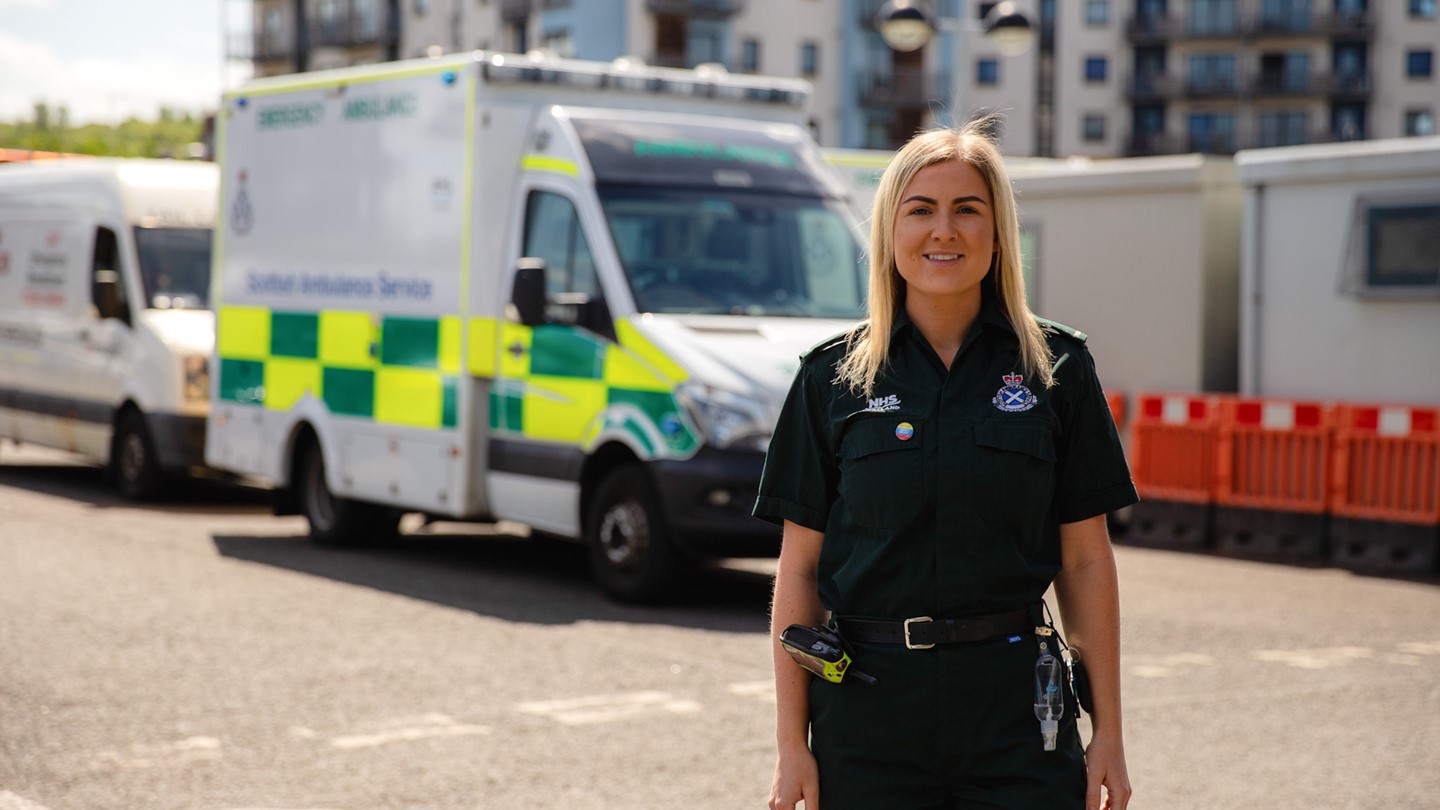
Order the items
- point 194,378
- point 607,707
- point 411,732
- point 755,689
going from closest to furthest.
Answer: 1. point 411,732
2. point 607,707
3. point 755,689
4. point 194,378

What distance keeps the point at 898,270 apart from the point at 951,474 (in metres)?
0.37

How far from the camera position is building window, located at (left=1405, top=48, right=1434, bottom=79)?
8112 centimetres

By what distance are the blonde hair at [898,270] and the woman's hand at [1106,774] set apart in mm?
594

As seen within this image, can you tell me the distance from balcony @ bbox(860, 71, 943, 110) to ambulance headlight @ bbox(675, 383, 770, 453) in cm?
6317

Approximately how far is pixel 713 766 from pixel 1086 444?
3450mm

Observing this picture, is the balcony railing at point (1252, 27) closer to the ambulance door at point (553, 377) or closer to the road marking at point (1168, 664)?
the ambulance door at point (553, 377)

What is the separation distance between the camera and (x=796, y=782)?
3.10 m

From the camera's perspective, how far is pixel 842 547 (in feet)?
10.2

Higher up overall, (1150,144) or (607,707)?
(1150,144)

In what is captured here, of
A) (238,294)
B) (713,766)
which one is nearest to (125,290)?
(238,294)

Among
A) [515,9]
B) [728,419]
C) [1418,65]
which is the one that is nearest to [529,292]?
[728,419]

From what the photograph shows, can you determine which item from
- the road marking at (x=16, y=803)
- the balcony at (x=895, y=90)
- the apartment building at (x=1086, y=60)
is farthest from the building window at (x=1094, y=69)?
the road marking at (x=16, y=803)

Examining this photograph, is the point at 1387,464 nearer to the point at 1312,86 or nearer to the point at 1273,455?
the point at 1273,455

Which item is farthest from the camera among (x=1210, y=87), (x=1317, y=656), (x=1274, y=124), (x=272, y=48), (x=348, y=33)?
(x=272, y=48)
